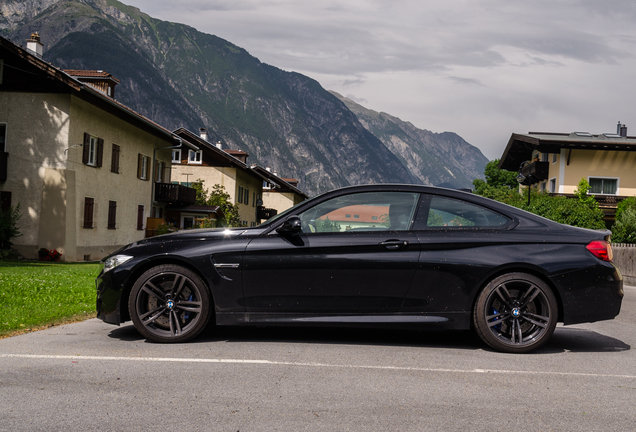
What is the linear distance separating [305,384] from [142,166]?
3136 cm

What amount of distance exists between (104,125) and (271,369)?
26125mm

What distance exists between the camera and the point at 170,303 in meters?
5.69

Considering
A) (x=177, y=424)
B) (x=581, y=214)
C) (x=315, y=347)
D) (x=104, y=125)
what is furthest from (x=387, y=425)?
(x=581, y=214)

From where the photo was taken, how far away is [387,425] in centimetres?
347

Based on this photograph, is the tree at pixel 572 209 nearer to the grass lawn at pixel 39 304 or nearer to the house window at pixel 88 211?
the house window at pixel 88 211

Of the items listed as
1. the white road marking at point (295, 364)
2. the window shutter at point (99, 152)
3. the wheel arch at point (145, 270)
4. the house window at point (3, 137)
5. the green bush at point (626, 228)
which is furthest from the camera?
the green bush at point (626, 228)

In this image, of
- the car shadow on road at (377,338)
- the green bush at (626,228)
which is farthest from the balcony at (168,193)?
the car shadow on road at (377,338)

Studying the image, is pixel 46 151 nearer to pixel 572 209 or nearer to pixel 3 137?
pixel 3 137

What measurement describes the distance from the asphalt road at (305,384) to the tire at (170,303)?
0.16 meters

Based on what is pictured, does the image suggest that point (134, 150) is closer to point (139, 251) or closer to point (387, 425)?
point (139, 251)

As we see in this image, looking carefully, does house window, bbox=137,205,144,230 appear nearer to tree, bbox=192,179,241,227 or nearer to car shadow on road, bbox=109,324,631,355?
tree, bbox=192,179,241,227

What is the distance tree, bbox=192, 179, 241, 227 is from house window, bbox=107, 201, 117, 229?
53.9 ft

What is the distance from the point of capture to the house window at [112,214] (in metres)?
29.5

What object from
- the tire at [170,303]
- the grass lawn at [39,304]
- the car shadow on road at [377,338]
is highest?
the tire at [170,303]
